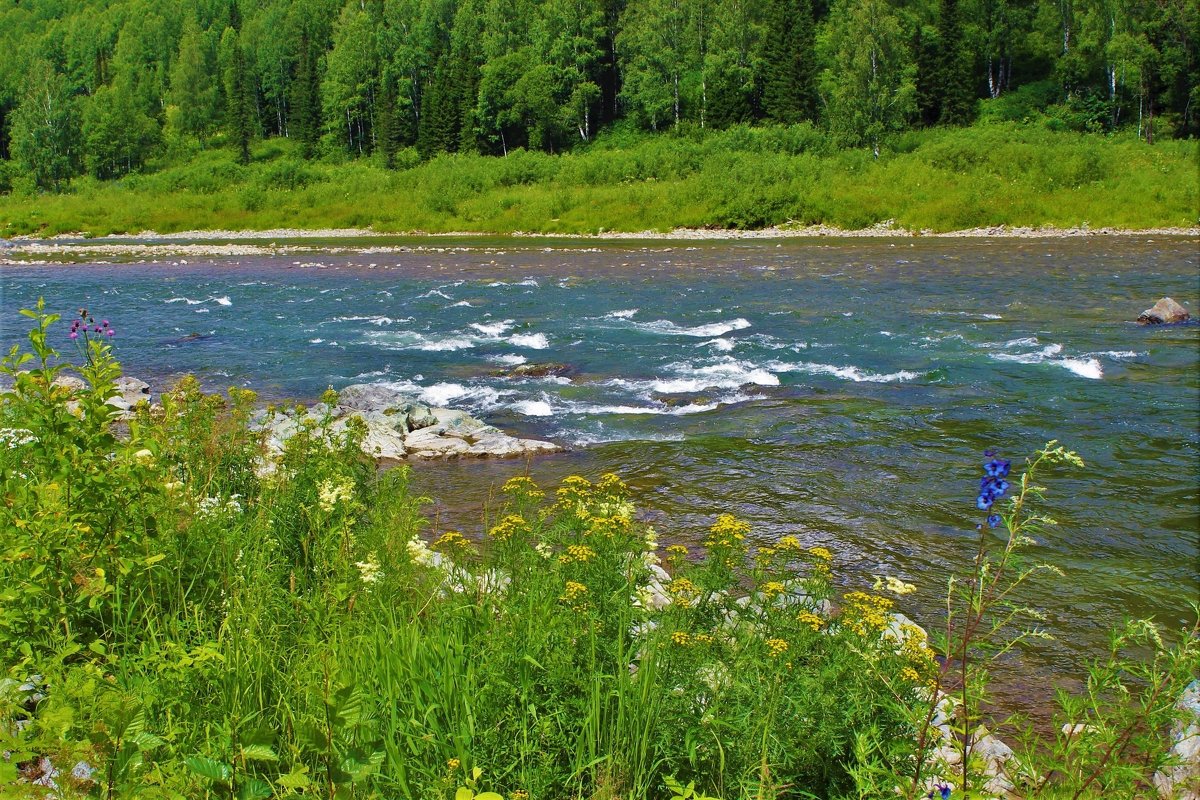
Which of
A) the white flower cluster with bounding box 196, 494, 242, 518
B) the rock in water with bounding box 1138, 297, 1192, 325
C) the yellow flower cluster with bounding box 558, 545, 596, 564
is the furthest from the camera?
the rock in water with bounding box 1138, 297, 1192, 325

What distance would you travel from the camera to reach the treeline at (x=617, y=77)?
60750mm

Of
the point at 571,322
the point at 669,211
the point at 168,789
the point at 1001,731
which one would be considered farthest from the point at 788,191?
the point at 168,789

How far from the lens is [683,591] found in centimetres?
415

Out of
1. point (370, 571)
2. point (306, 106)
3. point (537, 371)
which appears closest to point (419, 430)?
point (537, 371)

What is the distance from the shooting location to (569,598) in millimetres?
3896

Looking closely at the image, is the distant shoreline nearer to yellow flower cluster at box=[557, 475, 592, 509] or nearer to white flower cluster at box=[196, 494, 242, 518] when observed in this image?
white flower cluster at box=[196, 494, 242, 518]

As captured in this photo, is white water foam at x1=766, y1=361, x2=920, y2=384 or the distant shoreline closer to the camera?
white water foam at x1=766, y1=361, x2=920, y2=384

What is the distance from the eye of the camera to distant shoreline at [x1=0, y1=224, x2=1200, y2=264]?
3712 cm

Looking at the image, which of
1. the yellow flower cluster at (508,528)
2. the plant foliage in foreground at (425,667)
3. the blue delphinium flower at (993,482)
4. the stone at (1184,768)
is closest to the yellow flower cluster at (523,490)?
the plant foliage in foreground at (425,667)

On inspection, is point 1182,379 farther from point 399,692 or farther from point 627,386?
point 399,692

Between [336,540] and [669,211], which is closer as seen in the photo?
[336,540]

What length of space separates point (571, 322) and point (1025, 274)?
1414cm

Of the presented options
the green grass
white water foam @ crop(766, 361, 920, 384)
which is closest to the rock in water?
white water foam @ crop(766, 361, 920, 384)

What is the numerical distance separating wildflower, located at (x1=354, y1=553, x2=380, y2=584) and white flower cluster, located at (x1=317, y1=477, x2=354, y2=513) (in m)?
0.48
